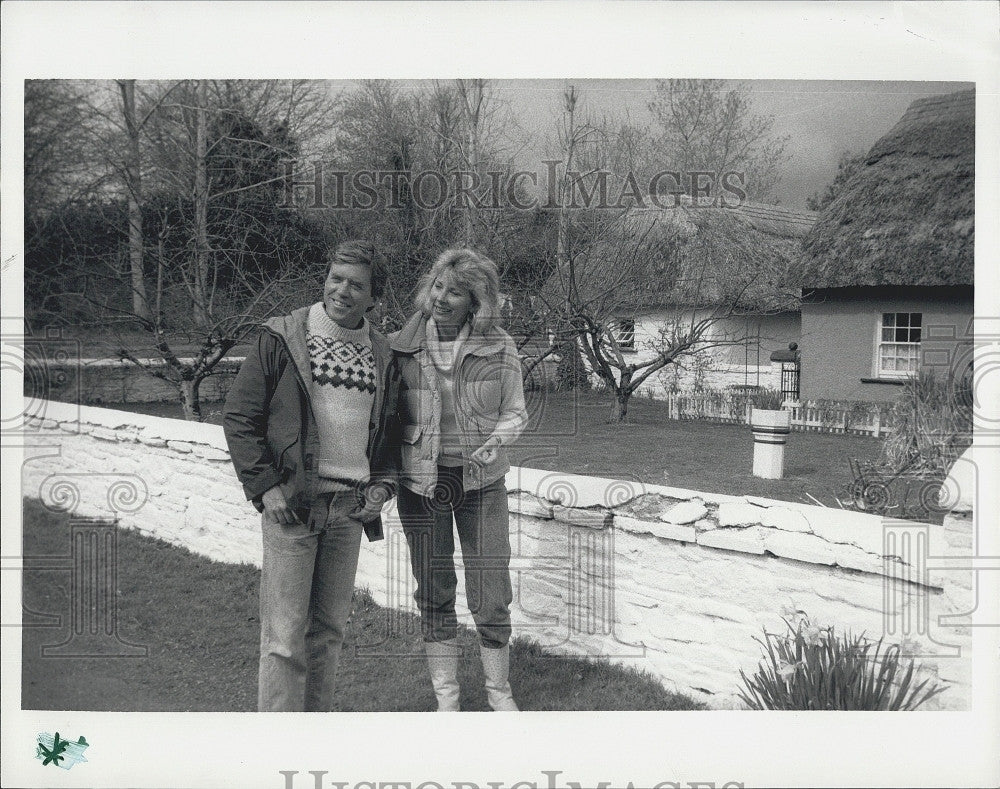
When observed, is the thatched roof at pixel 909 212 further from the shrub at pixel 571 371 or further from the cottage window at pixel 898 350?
the shrub at pixel 571 371

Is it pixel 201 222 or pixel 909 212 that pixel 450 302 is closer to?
pixel 201 222

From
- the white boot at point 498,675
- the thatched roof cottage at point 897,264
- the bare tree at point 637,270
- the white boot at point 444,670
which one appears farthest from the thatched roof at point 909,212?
the white boot at point 444,670

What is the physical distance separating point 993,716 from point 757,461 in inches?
53.4

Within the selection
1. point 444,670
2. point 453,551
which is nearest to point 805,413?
point 453,551

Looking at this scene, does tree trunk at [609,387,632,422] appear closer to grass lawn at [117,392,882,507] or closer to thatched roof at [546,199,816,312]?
grass lawn at [117,392,882,507]

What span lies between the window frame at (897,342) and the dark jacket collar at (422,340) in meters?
1.54

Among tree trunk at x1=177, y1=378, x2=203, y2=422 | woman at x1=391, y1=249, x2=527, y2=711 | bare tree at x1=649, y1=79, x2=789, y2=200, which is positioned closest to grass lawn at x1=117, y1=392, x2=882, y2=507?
woman at x1=391, y1=249, x2=527, y2=711

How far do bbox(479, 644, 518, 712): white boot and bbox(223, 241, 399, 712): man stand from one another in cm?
62

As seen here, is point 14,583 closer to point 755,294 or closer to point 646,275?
point 646,275

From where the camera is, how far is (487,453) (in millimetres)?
3238

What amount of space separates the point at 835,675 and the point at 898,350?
1.32 m

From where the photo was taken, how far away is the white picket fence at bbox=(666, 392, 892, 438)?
3.36 m

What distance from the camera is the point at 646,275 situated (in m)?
3.46

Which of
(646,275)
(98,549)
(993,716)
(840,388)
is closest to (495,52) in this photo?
(646,275)
